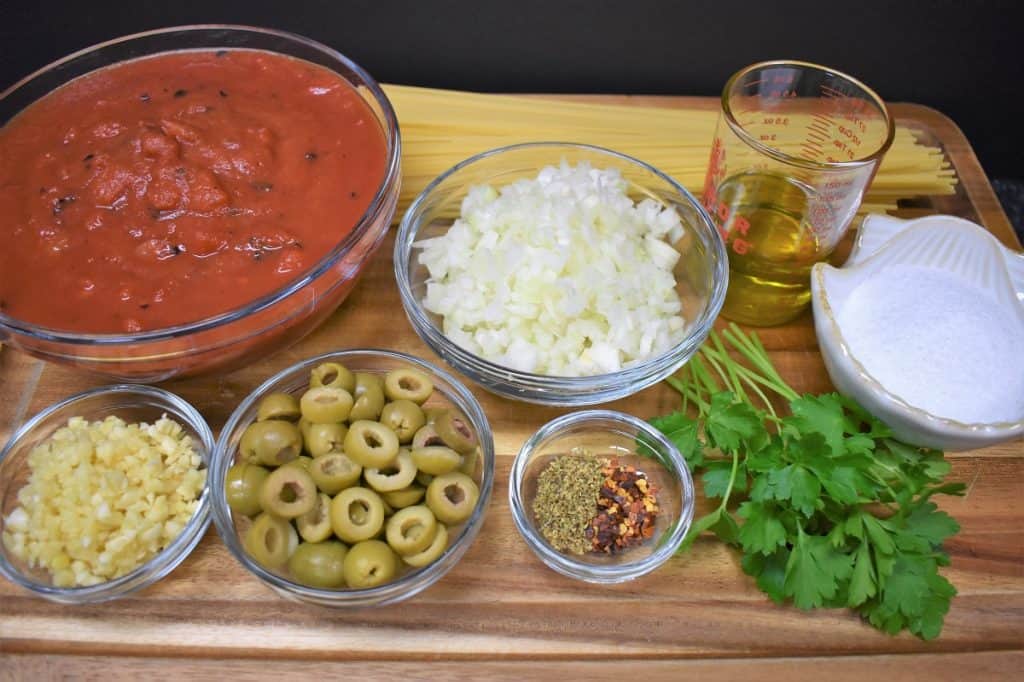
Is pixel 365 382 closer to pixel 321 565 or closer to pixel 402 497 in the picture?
pixel 402 497

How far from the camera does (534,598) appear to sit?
1.58 m

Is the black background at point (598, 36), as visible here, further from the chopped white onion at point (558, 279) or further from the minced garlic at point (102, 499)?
the minced garlic at point (102, 499)

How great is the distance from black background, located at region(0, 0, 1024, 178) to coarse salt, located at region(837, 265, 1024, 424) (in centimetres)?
106

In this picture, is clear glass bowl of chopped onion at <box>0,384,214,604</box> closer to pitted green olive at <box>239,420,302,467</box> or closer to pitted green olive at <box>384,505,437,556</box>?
pitted green olive at <box>239,420,302,467</box>

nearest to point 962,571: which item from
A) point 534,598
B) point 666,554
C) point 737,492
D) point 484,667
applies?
point 737,492

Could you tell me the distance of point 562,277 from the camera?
5.83ft

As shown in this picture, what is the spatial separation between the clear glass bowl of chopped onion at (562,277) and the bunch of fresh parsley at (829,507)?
0.19 m

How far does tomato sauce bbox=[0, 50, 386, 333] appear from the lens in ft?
5.50

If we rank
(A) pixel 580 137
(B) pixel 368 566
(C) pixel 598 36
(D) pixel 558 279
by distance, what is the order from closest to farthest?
(B) pixel 368 566, (D) pixel 558 279, (A) pixel 580 137, (C) pixel 598 36

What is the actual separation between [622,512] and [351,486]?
52 cm

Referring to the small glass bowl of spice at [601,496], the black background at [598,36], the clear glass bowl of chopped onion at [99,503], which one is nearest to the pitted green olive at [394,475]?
the small glass bowl of spice at [601,496]

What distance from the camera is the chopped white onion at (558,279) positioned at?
1.73m

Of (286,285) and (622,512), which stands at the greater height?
(286,285)

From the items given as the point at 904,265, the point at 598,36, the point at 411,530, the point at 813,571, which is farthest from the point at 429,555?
the point at 598,36
